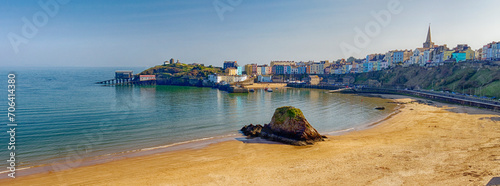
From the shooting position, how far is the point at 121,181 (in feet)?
54.9

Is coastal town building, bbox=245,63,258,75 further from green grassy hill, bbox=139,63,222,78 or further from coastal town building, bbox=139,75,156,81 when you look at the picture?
coastal town building, bbox=139,75,156,81

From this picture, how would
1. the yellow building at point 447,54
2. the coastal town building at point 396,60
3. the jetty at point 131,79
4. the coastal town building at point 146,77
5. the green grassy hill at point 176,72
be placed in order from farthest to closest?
the green grassy hill at point 176,72 → the coastal town building at point 146,77 → the jetty at point 131,79 → the yellow building at point 447,54 → the coastal town building at point 396,60

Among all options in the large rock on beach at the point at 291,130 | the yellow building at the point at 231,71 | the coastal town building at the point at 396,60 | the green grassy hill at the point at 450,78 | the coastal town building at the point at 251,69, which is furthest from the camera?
the coastal town building at the point at 251,69

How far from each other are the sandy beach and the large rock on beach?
A: 116 centimetres

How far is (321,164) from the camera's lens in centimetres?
1909

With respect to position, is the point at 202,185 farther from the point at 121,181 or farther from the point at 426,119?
the point at 426,119

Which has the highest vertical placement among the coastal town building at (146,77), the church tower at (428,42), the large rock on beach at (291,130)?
the church tower at (428,42)

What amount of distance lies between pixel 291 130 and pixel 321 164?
23.6ft

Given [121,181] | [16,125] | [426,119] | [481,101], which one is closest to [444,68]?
[481,101]

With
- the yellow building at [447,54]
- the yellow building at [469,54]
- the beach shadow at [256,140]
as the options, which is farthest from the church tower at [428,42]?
the beach shadow at [256,140]

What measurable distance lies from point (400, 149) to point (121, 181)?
20.5 m

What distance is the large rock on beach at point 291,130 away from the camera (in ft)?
83.8

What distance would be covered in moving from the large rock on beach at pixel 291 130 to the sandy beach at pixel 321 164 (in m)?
1.16

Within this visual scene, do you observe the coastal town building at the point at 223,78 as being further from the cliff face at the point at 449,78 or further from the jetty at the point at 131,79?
the cliff face at the point at 449,78
